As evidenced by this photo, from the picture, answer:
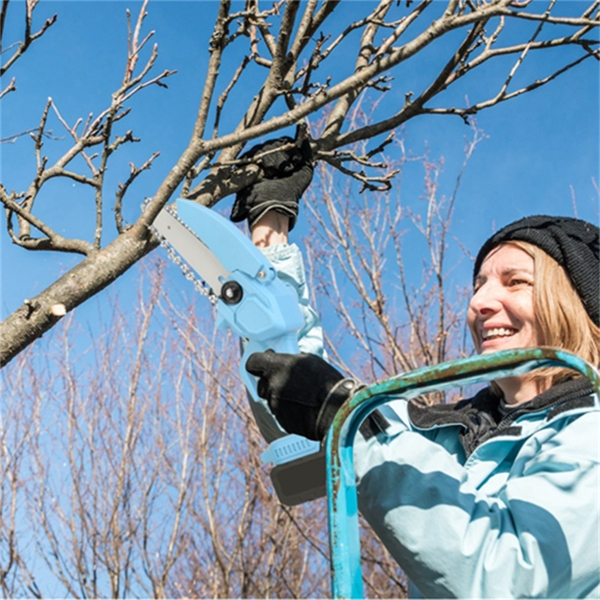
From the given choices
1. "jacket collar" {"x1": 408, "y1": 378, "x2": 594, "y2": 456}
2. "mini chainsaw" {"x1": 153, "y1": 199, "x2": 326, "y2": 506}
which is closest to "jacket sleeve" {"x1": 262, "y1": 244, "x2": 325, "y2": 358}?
"mini chainsaw" {"x1": 153, "y1": 199, "x2": 326, "y2": 506}

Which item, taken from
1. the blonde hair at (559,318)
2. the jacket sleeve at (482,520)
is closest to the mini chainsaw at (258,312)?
the jacket sleeve at (482,520)

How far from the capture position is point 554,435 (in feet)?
4.17

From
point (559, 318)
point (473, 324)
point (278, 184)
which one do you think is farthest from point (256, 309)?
point (278, 184)

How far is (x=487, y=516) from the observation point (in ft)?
3.71

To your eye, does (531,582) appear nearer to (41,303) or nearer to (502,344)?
(502,344)

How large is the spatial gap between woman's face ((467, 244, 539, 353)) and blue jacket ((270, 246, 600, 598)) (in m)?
0.33

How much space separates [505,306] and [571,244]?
0.20 meters

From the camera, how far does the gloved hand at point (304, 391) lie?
1218 millimetres

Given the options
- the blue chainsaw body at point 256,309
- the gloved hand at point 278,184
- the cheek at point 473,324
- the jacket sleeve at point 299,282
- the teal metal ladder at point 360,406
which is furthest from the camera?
the gloved hand at point 278,184

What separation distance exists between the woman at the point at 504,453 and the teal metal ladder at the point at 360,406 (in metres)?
0.13

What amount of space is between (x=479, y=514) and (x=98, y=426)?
643 centimetres

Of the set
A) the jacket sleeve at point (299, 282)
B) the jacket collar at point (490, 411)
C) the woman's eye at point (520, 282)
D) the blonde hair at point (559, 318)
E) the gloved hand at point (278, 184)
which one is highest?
the gloved hand at point (278, 184)

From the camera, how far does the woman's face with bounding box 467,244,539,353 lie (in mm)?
1567

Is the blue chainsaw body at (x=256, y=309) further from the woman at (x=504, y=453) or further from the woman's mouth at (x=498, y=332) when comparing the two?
the woman's mouth at (x=498, y=332)
